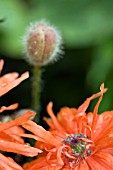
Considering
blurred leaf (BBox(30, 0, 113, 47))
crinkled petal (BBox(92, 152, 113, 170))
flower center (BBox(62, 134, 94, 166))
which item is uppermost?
blurred leaf (BBox(30, 0, 113, 47))

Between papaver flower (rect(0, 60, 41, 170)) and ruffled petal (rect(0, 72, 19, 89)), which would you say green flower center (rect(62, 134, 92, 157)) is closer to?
papaver flower (rect(0, 60, 41, 170))

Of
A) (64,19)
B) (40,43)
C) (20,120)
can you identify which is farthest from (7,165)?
(64,19)

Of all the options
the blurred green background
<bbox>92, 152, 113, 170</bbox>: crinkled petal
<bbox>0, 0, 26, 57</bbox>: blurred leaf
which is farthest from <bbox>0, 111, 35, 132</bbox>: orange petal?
<bbox>0, 0, 26, 57</bbox>: blurred leaf

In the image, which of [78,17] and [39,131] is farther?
[78,17]

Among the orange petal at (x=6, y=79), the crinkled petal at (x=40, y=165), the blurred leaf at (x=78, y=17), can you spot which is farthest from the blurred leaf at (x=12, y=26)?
the crinkled petal at (x=40, y=165)

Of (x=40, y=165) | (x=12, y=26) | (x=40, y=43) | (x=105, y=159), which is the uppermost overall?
(x=12, y=26)

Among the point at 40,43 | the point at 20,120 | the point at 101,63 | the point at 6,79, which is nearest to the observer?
the point at 20,120

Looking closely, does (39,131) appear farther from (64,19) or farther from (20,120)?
(64,19)

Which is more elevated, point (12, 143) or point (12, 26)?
point (12, 26)
